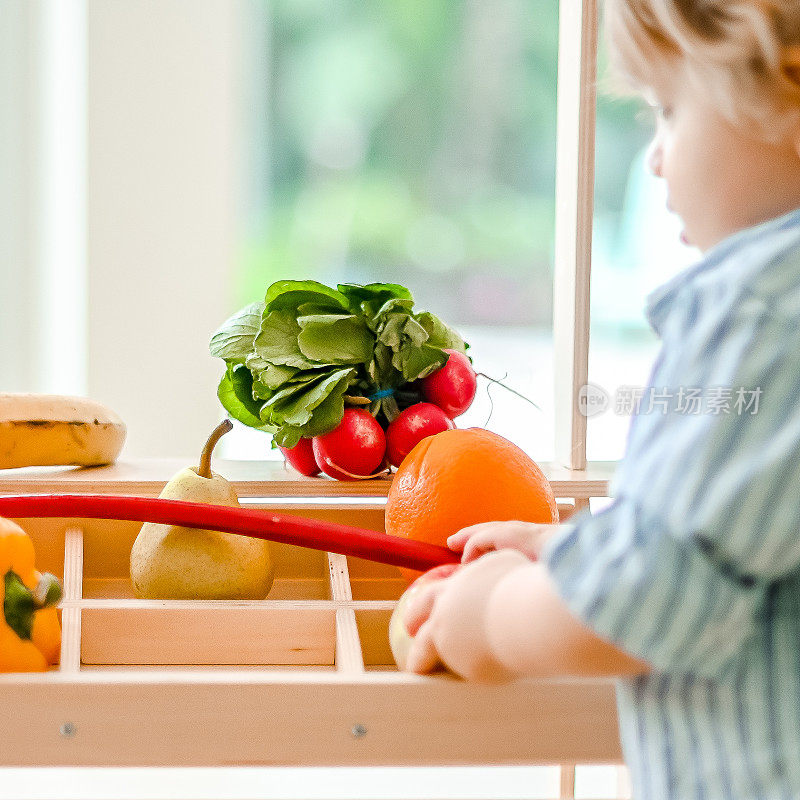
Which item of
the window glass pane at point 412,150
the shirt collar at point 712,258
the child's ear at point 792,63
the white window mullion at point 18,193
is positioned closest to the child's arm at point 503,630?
the shirt collar at point 712,258

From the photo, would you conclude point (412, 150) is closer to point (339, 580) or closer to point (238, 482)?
point (238, 482)

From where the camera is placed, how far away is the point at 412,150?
220cm

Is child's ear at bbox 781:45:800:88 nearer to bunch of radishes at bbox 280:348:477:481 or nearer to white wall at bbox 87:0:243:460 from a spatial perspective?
bunch of radishes at bbox 280:348:477:481

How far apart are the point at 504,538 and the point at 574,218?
51 centimetres

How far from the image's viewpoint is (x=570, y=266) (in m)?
1.03

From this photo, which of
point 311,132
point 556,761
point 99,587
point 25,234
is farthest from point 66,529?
point 311,132

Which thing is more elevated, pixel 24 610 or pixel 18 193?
pixel 18 193

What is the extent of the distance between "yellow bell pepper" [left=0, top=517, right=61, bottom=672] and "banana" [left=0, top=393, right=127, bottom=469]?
36 centimetres

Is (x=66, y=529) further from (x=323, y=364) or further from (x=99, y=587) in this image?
(x=323, y=364)

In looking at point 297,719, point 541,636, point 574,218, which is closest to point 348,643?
point 297,719

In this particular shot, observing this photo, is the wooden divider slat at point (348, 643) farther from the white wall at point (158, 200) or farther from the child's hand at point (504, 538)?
the white wall at point (158, 200)

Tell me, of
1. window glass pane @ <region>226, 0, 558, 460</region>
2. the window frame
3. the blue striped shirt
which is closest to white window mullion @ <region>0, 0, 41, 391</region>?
the window frame

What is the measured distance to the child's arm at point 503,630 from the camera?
41 cm

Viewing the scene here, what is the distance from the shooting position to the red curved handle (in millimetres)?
642
